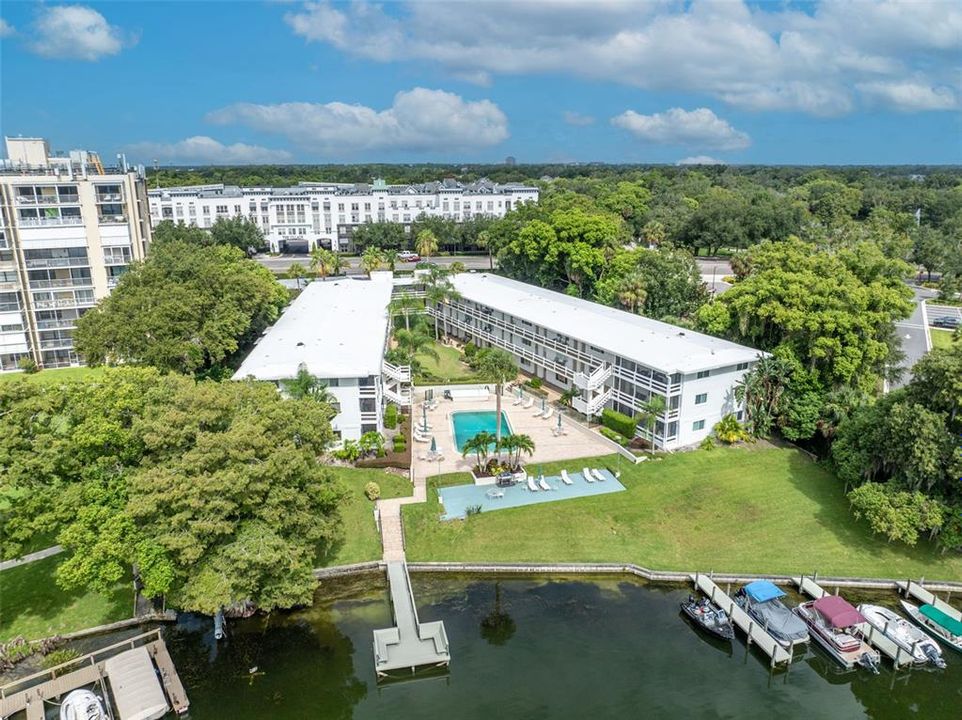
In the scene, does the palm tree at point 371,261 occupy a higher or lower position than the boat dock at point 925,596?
higher

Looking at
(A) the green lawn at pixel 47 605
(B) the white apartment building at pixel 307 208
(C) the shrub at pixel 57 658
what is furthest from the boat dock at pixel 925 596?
(B) the white apartment building at pixel 307 208

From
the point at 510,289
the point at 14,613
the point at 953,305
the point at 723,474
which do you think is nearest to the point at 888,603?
the point at 723,474

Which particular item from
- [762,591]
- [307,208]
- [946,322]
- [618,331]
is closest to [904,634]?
[762,591]

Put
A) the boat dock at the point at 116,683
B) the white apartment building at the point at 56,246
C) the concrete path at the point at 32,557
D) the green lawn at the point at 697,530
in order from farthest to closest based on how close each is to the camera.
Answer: the white apartment building at the point at 56,246, the green lawn at the point at 697,530, the concrete path at the point at 32,557, the boat dock at the point at 116,683

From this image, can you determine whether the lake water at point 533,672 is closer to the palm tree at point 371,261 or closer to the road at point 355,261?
the palm tree at point 371,261

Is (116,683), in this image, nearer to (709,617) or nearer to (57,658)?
(57,658)
